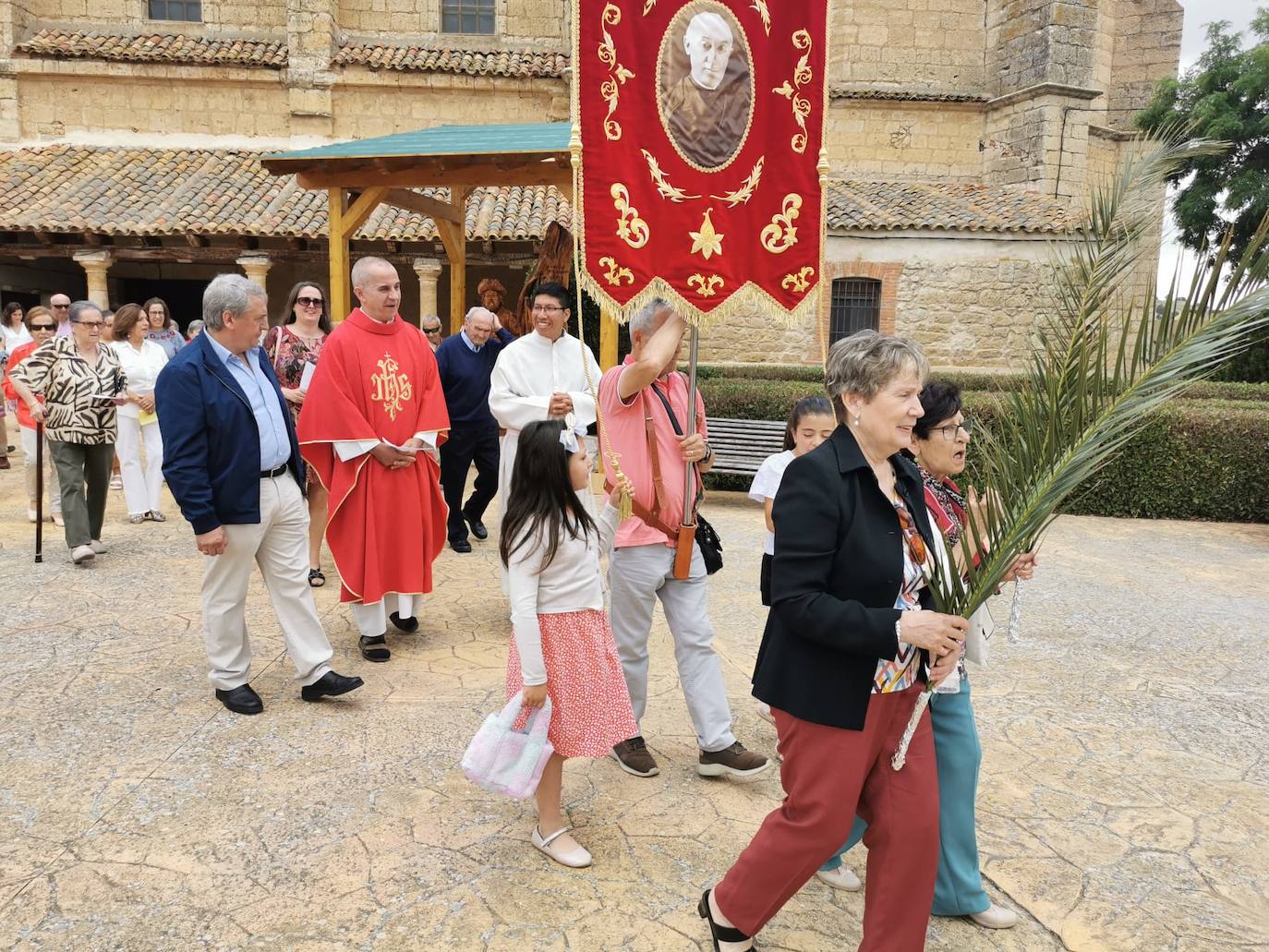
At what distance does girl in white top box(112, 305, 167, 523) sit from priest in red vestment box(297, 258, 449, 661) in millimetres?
3901

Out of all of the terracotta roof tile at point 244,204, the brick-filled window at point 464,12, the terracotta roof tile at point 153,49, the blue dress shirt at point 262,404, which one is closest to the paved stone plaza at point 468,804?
the blue dress shirt at point 262,404

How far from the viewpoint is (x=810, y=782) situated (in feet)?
7.08

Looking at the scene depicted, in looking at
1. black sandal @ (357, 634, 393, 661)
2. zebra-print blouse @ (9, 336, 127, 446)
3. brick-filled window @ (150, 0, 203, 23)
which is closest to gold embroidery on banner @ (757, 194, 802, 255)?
black sandal @ (357, 634, 393, 661)

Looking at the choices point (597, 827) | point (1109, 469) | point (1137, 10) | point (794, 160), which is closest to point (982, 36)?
point (1137, 10)

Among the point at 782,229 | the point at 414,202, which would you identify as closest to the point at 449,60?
the point at 414,202

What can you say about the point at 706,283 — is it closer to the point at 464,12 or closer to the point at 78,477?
the point at 78,477

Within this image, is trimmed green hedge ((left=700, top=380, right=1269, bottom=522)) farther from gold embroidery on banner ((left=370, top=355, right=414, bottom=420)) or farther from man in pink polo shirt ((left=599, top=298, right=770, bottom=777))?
gold embroidery on banner ((left=370, top=355, right=414, bottom=420))

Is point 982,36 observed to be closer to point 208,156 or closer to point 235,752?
point 208,156

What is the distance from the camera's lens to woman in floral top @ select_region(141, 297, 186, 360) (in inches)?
342

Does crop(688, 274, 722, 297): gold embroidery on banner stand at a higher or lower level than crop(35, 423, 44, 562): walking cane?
higher

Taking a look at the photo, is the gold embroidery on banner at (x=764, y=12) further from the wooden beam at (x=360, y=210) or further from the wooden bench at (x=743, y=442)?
the wooden bench at (x=743, y=442)

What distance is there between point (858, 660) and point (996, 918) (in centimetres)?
113

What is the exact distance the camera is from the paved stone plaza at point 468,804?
2617mm

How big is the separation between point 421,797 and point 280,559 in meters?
1.33
